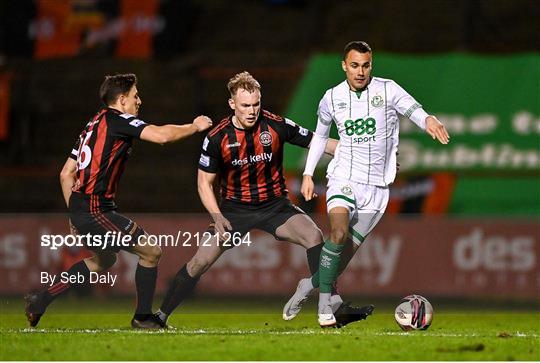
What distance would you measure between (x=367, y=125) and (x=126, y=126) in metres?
1.79

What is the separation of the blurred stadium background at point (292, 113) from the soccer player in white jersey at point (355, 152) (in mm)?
1345

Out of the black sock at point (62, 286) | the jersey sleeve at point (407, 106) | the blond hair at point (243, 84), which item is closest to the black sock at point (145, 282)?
the black sock at point (62, 286)

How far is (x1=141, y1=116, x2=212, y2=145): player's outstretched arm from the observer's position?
917 centimetres

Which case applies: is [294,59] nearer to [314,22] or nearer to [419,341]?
[314,22]

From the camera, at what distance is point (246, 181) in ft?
32.9

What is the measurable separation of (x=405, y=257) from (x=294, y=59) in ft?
18.6

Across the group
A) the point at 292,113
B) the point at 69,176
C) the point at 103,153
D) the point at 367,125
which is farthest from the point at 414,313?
the point at 292,113

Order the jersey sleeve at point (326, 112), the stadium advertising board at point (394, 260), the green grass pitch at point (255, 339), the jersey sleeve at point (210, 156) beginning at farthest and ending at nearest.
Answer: the stadium advertising board at point (394, 260) → the jersey sleeve at point (326, 112) → the jersey sleeve at point (210, 156) → the green grass pitch at point (255, 339)

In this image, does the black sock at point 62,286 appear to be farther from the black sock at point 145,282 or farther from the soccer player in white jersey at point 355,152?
the soccer player in white jersey at point 355,152

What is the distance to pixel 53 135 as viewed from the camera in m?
20.8

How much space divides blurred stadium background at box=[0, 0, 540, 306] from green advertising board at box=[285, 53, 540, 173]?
0.02 meters

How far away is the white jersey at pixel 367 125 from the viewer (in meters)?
9.91

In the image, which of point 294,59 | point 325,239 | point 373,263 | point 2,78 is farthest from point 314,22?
point 325,239

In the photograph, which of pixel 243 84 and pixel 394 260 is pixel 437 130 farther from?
pixel 394 260
